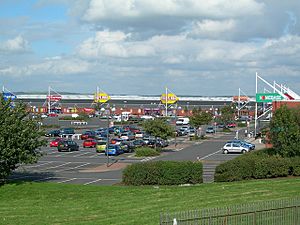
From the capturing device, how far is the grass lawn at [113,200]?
2155cm

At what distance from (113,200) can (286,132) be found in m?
16.5

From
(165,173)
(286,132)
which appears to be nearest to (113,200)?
(165,173)

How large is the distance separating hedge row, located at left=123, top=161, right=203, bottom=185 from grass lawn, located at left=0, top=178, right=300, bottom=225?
1.48m

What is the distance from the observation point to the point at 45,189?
3188 cm

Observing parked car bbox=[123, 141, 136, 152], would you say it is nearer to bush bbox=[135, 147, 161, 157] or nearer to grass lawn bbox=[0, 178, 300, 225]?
bush bbox=[135, 147, 161, 157]

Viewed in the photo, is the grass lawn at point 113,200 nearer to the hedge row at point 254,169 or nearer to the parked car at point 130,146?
the hedge row at point 254,169

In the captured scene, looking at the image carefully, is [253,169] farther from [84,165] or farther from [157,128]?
[157,128]

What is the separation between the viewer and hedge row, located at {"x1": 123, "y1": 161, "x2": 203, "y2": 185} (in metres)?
32.8

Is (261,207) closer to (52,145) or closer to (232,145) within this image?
(232,145)

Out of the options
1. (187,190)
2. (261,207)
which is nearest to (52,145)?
(187,190)

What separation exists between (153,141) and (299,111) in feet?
102

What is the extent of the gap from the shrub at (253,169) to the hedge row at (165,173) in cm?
150

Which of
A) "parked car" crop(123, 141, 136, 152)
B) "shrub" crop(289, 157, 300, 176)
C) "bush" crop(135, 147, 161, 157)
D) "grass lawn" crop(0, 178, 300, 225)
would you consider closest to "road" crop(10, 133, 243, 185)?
"bush" crop(135, 147, 161, 157)

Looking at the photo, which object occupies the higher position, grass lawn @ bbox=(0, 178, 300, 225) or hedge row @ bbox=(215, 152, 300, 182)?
hedge row @ bbox=(215, 152, 300, 182)
